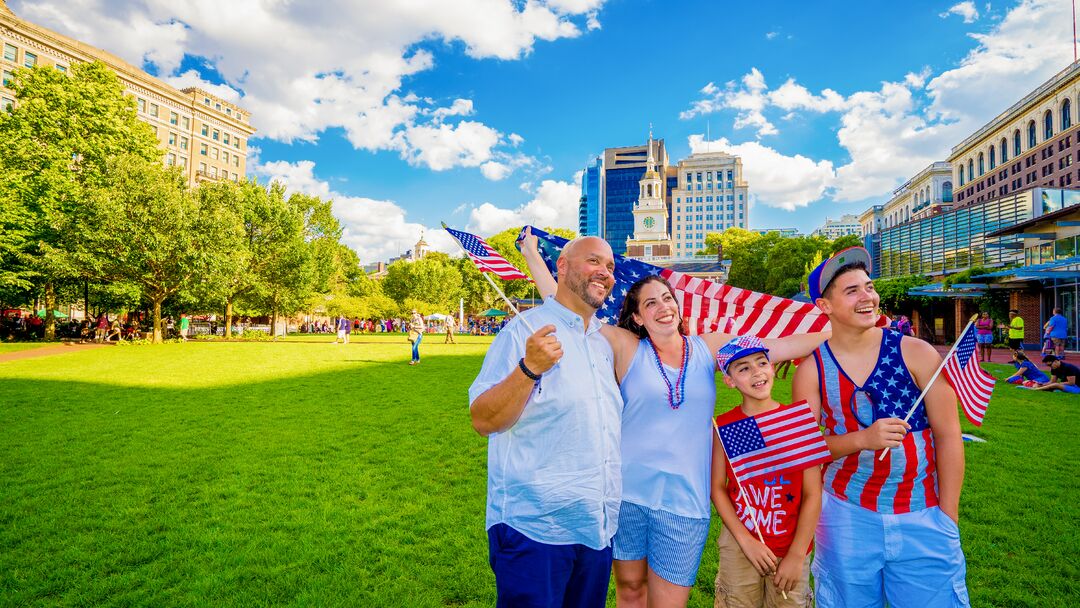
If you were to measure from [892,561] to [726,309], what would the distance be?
11.1 feet

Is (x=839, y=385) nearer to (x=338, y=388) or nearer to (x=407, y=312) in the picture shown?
(x=338, y=388)

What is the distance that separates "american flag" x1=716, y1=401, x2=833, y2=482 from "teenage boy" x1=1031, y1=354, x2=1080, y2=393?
1670 centimetres

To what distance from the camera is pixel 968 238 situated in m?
42.2

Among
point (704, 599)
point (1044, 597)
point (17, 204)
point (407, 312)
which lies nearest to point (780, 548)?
point (704, 599)

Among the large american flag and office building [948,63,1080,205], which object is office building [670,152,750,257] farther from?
the large american flag

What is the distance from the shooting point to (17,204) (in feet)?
87.5

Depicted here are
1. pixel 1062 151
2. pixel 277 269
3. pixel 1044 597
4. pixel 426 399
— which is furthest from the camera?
pixel 1062 151

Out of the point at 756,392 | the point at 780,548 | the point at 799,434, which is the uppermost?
the point at 756,392

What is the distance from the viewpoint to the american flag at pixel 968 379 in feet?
9.61

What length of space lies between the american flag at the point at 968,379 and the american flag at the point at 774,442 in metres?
0.85

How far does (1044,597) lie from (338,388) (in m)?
14.2

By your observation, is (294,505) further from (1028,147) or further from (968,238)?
(1028,147)

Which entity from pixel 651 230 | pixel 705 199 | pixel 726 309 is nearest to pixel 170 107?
pixel 651 230

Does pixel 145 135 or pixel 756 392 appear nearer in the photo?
pixel 756 392
